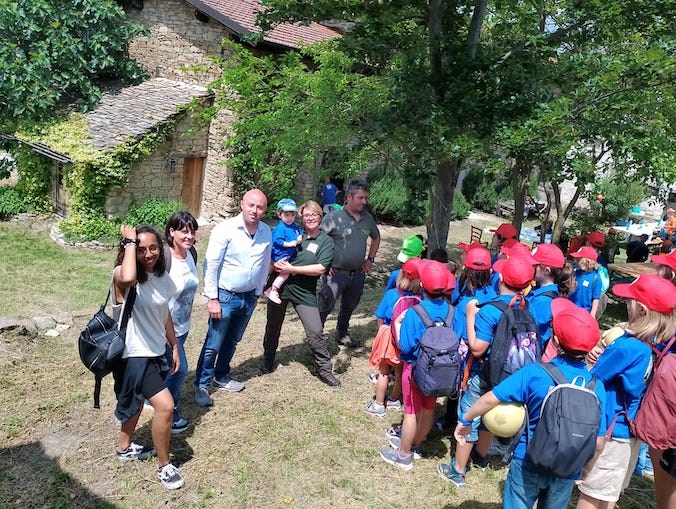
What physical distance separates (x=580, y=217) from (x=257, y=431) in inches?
506

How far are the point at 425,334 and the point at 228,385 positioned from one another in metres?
2.21

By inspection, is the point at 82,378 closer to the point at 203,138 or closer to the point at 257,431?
the point at 257,431

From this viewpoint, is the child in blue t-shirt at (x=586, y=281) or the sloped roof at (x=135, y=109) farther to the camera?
the sloped roof at (x=135, y=109)

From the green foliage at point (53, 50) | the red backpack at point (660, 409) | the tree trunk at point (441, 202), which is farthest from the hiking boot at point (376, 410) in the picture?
the green foliage at point (53, 50)

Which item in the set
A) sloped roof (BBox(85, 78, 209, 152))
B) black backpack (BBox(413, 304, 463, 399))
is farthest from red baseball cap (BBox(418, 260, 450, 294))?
sloped roof (BBox(85, 78, 209, 152))

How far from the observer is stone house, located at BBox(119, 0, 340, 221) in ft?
44.1

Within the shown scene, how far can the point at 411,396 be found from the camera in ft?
12.4

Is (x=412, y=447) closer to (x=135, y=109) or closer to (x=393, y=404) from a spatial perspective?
(x=393, y=404)

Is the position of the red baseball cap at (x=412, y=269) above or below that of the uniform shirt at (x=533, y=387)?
above

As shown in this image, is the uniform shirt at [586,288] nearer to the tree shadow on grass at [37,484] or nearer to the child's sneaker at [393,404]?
the child's sneaker at [393,404]

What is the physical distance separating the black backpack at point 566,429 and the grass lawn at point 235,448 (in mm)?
1342

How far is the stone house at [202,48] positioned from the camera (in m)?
13.5

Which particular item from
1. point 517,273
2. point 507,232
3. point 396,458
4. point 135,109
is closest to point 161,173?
point 135,109

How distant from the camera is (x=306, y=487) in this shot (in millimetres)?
3768
